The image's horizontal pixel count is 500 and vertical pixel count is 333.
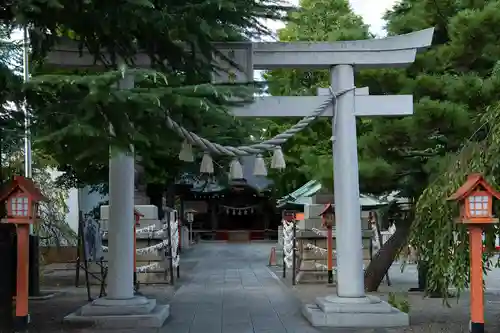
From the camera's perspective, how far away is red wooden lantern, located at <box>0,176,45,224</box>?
8.45m

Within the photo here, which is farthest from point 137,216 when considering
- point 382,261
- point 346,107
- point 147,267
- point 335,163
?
point 346,107

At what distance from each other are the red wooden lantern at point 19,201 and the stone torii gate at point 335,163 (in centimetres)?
128

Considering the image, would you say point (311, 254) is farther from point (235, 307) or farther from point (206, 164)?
point (206, 164)

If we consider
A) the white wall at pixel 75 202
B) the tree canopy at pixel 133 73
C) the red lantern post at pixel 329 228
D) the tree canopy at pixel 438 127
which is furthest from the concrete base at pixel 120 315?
the white wall at pixel 75 202

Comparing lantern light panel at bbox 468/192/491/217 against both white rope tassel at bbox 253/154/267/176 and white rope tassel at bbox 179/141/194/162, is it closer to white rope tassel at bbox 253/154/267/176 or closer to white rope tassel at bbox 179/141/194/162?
white rope tassel at bbox 253/154/267/176

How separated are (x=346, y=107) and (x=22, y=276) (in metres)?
5.31

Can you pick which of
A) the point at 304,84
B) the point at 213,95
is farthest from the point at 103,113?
the point at 304,84

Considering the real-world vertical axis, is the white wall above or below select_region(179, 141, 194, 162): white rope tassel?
below

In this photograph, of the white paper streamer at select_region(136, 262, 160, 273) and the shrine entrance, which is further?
the shrine entrance

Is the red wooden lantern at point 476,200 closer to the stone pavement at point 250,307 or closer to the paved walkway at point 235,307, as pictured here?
the stone pavement at point 250,307

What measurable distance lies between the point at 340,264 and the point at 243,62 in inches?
133

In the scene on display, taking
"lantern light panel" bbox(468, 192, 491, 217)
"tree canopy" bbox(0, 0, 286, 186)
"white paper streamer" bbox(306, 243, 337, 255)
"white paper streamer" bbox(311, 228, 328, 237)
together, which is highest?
"tree canopy" bbox(0, 0, 286, 186)

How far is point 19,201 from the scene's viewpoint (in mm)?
8508

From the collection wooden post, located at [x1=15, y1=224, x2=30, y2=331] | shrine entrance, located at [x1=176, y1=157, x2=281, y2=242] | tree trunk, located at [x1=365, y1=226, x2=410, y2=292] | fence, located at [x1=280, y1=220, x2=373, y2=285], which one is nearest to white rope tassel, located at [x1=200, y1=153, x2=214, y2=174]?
wooden post, located at [x1=15, y1=224, x2=30, y2=331]
